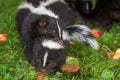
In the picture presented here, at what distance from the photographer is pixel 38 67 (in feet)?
14.6

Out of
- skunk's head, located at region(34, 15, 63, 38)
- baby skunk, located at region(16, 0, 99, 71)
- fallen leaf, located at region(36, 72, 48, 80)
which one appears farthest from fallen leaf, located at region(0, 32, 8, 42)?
fallen leaf, located at region(36, 72, 48, 80)

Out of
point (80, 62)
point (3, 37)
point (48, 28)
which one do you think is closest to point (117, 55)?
point (80, 62)

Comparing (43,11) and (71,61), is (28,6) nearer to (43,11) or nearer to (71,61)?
(43,11)

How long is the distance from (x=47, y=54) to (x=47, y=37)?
0.23m

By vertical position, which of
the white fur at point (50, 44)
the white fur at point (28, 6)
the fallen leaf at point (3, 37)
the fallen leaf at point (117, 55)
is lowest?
the fallen leaf at point (117, 55)

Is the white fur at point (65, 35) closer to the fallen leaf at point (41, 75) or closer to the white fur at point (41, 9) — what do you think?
the white fur at point (41, 9)

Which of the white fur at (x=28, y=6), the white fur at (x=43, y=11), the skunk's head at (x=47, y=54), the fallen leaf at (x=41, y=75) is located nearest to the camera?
the skunk's head at (x=47, y=54)

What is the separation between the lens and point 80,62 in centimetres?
491

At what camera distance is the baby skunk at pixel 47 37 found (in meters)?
4.32

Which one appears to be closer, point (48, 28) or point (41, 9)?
point (48, 28)

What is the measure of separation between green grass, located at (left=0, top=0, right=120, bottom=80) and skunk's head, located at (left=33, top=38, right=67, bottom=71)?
0.50ft

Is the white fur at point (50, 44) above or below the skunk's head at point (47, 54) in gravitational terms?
above

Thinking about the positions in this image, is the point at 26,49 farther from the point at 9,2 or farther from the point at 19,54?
the point at 9,2

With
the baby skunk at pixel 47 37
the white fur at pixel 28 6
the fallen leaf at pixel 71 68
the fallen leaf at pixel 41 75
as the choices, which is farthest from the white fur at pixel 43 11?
the fallen leaf at pixel 41 75
